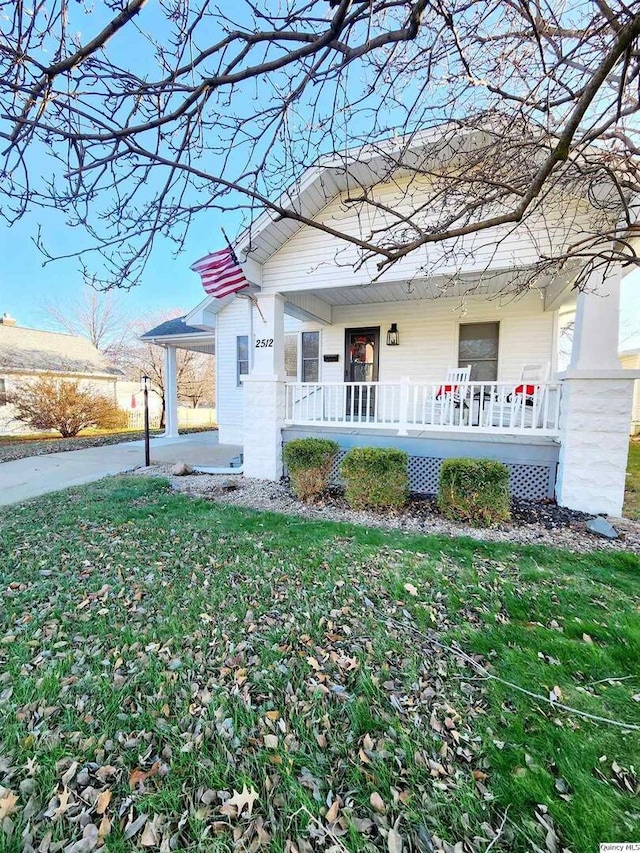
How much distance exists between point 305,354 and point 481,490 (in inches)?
236

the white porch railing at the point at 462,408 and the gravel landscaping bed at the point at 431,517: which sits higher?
the white porch railing at the point at 462,408

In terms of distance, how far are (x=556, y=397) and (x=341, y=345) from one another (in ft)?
15.9

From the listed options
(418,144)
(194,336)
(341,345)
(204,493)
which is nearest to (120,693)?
(204,493)

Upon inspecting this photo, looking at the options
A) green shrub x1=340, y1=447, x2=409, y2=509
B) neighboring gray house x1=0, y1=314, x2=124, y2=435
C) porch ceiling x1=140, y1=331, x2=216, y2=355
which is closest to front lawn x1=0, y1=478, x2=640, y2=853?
green shrub x1=340, y1=447, x2=409, y2=509

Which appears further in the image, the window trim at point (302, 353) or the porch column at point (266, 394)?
the window trim at point (302, 353)

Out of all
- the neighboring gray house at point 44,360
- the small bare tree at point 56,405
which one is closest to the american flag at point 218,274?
the small bare tree at point 56,405

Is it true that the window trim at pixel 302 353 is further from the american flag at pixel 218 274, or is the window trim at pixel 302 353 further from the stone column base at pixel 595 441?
the stone column base at pixel 595 441

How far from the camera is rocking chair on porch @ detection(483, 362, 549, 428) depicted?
5758 millimetres

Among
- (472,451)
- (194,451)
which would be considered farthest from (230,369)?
(472,451)

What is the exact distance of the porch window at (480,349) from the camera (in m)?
8.17

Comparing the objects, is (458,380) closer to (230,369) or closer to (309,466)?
(309,466)

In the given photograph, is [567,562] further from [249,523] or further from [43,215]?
[43,215]

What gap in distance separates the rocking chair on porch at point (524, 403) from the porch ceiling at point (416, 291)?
1.47m

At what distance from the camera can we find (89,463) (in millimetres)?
8711
